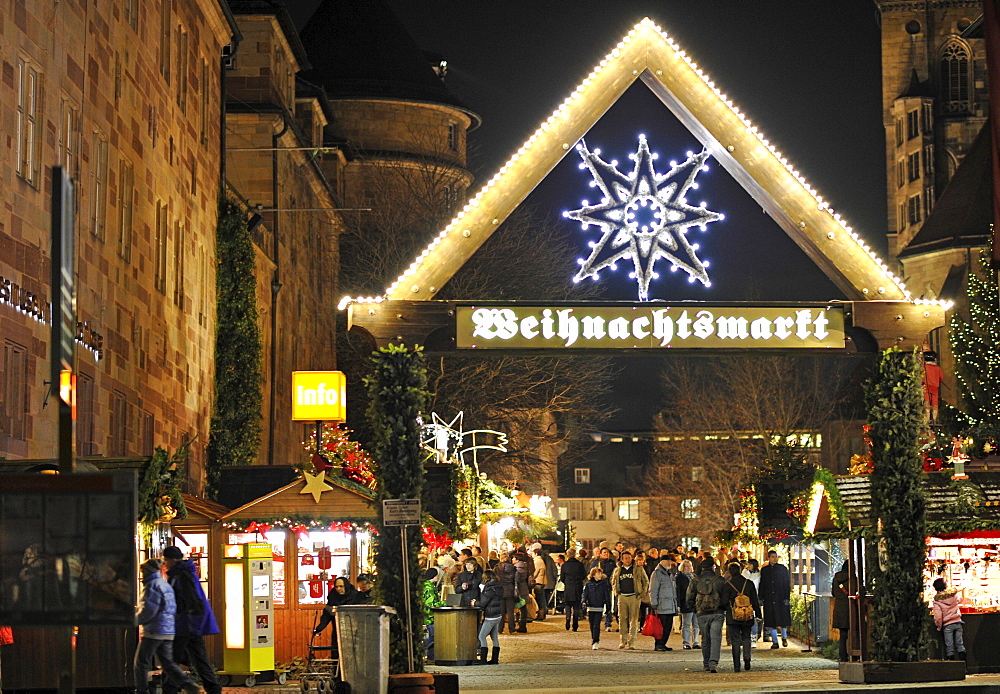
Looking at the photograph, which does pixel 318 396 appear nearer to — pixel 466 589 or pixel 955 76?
pixel 466 589

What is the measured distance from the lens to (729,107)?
66.5 feet

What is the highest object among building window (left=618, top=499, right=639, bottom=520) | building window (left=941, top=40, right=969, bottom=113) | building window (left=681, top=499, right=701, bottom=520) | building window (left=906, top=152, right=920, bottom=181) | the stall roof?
building window (left=941, top=40, right=969, bottom=113)

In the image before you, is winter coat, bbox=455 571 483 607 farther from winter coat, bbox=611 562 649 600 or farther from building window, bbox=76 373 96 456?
building window, bbox=76 373 96 456

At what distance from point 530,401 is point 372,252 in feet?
26.5

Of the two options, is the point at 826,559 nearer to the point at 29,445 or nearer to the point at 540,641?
the point at 540,641

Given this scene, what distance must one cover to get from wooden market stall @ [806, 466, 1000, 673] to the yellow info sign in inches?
616

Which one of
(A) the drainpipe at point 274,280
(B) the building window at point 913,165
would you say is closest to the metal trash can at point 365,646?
(A) the drainpipe at point 274,280

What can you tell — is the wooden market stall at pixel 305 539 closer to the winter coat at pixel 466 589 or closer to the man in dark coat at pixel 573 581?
the winter coat at pixel 466 589

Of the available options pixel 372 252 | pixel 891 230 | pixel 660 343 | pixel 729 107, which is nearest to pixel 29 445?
pixel 660 343

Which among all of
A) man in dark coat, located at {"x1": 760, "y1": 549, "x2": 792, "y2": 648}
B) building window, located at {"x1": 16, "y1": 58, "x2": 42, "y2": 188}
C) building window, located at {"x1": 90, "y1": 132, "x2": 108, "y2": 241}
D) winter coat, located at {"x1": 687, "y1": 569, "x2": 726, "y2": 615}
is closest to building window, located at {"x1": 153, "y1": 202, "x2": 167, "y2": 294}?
building window, located at {"x1": 90, "y1": 132, "x2": 108, "y2": 241}

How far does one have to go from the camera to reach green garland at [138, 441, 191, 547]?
1792 cm

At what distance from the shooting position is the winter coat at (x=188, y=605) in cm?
1666

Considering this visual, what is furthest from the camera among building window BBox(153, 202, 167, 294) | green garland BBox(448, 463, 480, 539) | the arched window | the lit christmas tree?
the arched window

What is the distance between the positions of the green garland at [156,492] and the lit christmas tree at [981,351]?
37218 millimetres
